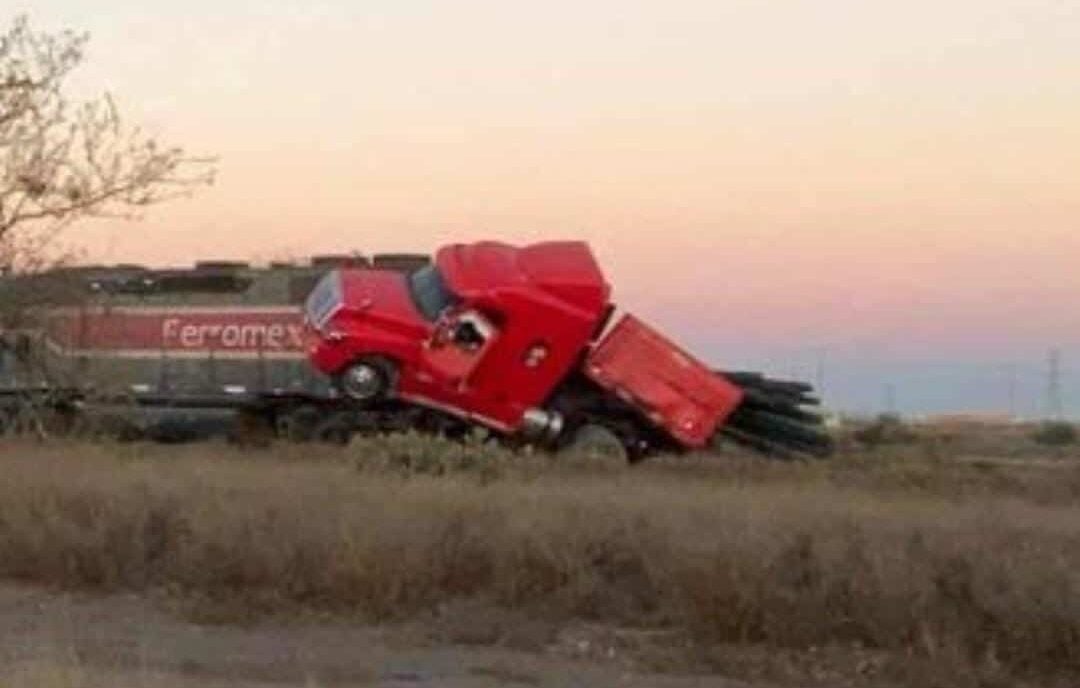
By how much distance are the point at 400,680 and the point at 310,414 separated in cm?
2261

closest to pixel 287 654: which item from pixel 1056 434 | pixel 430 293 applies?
pixel 430 293

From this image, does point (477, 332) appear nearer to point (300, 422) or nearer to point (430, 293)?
point (430, 293)

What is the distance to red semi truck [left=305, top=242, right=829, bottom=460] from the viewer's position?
3456 cm

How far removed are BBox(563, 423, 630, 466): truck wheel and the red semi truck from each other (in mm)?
24

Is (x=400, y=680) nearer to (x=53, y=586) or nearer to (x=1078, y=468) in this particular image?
(x=53, y=586)

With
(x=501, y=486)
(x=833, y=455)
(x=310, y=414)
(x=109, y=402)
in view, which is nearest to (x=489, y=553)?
(x=501, y=486)

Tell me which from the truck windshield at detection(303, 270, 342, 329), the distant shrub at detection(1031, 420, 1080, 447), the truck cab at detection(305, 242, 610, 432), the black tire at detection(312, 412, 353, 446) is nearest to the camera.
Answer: the truck cab at detection(305, 242, 610, 432)

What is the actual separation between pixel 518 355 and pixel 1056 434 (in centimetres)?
3571

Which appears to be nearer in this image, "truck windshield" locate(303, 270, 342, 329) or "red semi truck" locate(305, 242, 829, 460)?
"red semi truck" locate(305, 242, 829, 460)

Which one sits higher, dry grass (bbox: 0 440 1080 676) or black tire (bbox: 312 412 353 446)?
dry grass (bbox: 0 440 1080 676)

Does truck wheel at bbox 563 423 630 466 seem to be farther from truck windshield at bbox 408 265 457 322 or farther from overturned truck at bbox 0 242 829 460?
truck windshield at bbox 408 265 457 322

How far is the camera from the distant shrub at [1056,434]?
207ft

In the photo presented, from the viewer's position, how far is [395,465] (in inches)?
1128

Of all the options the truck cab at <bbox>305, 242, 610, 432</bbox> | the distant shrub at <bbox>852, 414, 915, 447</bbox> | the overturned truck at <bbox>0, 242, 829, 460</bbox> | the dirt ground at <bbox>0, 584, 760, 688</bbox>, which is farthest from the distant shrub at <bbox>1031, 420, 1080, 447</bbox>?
the dirt ground at <bbox>0, 584, 760, 688</bbox>
